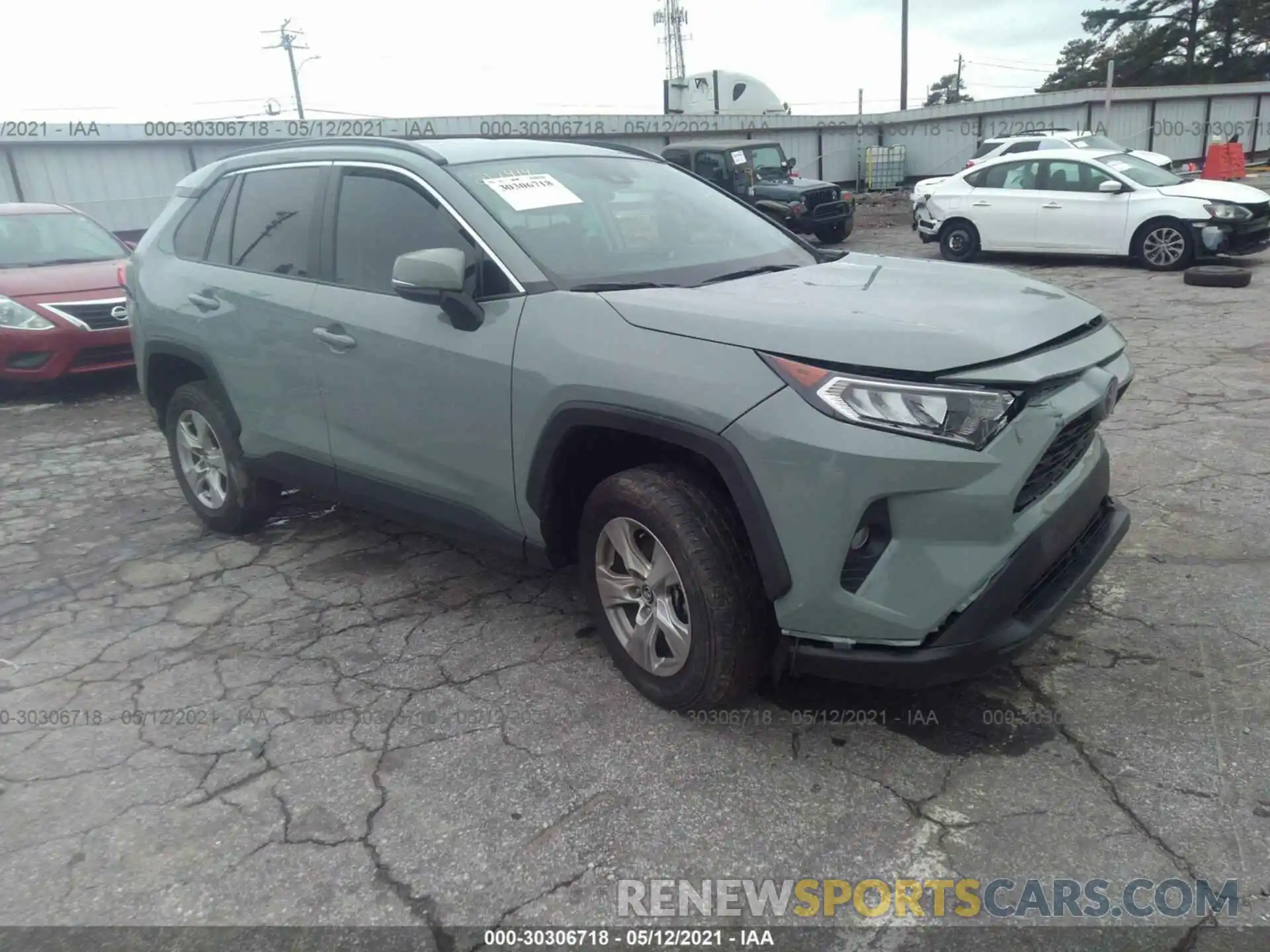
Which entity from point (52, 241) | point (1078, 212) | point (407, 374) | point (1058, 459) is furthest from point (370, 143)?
point (1078, 212)

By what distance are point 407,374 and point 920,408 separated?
1850 millimetres

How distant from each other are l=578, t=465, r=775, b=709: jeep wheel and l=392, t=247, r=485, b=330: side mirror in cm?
77

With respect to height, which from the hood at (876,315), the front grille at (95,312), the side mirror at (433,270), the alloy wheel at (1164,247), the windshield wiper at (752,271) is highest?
the side mirror at (433,270)

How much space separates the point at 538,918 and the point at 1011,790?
132 centimetres

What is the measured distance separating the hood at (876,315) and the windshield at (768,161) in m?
14.8

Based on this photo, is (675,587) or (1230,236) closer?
(675,587)

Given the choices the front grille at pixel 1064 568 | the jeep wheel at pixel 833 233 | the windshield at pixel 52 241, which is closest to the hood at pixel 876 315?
the front grille at pixel 1064 568

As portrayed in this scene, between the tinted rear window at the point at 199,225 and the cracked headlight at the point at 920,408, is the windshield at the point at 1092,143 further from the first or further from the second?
the cracked headlight at the point at 920,408

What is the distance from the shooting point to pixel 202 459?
468 centimetres

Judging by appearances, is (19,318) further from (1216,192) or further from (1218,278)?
(1216,192)

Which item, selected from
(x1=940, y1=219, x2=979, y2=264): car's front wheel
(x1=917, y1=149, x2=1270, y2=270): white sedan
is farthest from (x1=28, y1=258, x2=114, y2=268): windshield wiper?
(x1=917, y1=149, x2=1270, y2=270): white sedan

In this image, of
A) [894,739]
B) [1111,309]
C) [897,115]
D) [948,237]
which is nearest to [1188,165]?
[897,115]

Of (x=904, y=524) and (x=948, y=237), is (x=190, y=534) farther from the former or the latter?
(x=948, y=237)

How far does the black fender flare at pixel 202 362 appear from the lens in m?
4.27
